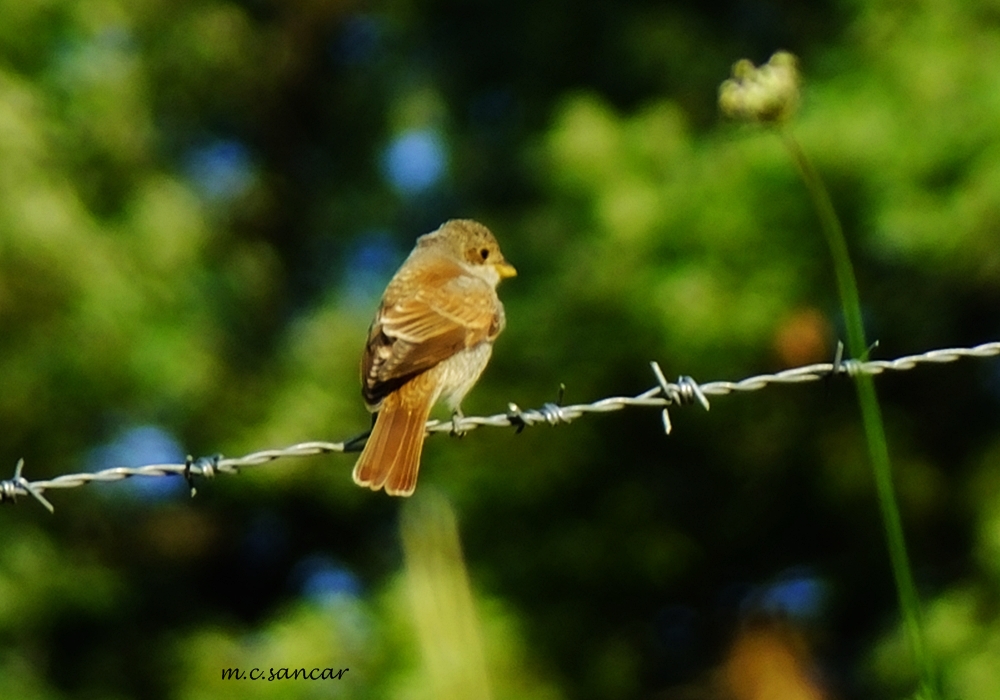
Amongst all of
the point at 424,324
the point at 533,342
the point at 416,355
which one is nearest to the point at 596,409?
the point at 416,355

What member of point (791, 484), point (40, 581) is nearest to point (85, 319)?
point (40, 581)

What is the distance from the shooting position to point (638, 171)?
303 inches

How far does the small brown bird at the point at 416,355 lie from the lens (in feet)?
16.0

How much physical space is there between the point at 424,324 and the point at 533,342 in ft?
8.88

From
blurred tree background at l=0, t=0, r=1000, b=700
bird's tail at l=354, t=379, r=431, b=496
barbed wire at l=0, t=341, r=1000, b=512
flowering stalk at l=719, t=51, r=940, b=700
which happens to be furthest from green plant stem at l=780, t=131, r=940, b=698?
blurred tree background at l=0, t=0, r=1000, b=700

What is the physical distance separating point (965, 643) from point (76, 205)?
5.08 m

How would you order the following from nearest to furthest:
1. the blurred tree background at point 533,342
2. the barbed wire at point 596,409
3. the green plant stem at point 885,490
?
the green plant stem at point 885,490, the barbed wire at point 596,409, the blurred tree background at point 533,342

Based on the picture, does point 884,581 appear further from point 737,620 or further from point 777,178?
point 777,178

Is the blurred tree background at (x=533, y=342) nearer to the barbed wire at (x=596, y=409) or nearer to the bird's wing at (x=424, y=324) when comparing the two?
the bird's wing at (x=424, y=324)

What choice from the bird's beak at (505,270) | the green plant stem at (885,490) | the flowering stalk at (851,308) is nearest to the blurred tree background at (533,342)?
the bird's beak at (505,270)

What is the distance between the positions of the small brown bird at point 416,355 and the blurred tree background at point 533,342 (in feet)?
3.80

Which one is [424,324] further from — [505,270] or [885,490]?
[885,490]

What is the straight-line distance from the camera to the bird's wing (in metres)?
5.13

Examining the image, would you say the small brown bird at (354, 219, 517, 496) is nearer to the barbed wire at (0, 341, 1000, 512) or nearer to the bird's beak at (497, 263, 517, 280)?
the bird's beak at (497, 263, 517, 280)
